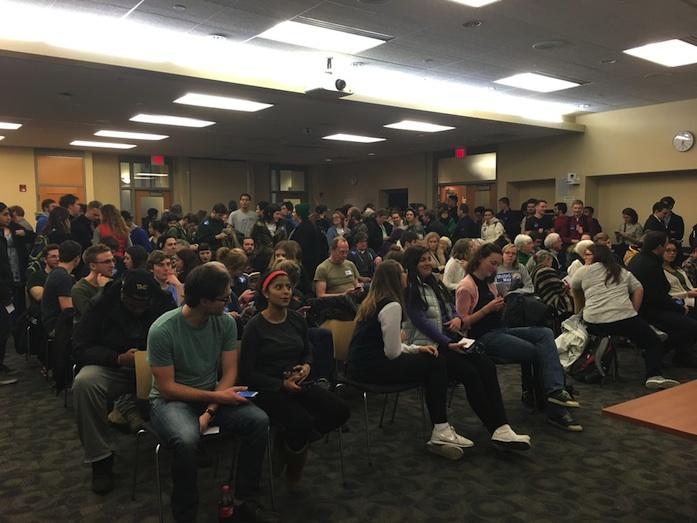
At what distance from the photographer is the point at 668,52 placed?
6.63 m

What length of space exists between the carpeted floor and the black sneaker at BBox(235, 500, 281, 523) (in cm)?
19

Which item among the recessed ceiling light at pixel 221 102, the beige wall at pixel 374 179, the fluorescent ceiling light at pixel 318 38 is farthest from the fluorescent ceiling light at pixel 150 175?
the fluorescent ceiling light at pixel 318 38

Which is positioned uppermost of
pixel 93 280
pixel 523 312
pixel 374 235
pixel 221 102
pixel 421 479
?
pixel 221 102

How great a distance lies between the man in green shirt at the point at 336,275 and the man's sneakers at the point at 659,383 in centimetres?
263

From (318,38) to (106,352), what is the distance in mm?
4167

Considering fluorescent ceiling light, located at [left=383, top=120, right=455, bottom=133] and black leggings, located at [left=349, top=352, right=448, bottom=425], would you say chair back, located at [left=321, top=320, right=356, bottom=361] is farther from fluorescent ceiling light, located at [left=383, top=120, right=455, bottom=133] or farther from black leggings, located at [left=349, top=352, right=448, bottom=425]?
fluorescent ceiling light, located at [left=383, top=120, right=455, bottom=133]

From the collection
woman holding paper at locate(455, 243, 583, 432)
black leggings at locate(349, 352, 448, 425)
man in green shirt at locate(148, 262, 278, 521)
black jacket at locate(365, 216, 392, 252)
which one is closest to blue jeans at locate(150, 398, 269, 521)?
man in green shirt at locate(148, 262, 278, 521)

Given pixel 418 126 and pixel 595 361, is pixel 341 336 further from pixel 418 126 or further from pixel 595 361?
pixel 418 126

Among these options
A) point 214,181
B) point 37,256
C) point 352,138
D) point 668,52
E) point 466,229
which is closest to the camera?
point 37,256

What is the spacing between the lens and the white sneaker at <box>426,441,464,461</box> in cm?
335

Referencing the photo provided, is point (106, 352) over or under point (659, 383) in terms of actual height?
over

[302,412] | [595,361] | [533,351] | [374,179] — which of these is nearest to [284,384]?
[302,412]

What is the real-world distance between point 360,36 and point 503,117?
15.0 ft

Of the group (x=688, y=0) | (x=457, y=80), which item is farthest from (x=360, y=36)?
(x=688, y=0)
